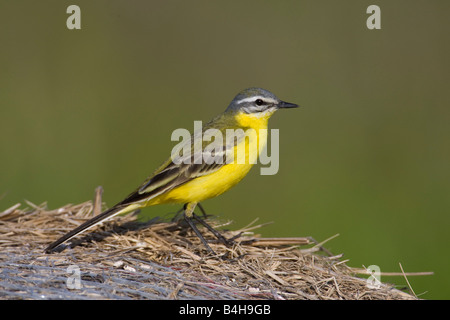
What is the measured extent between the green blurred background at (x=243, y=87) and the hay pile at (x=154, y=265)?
4638mm

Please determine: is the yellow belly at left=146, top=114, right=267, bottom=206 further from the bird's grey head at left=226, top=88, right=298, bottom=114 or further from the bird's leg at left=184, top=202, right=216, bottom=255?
the bird's grey head at left=226, top=88, right=298, bottom=114

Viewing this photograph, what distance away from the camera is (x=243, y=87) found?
42.8 ft

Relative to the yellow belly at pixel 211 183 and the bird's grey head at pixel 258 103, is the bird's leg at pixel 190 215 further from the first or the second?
the bird's grey head at pixel 258 103

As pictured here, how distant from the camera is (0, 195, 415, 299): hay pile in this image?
4738 mm

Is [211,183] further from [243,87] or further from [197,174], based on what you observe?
[243,87]

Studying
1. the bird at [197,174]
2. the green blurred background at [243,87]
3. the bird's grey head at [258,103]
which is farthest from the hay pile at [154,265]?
the green blurred background at [243,87]

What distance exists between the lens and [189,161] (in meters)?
6.68

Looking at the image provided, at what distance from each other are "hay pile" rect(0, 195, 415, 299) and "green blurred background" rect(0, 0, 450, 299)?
4.64 metres

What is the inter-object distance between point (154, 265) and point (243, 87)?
8091 mm

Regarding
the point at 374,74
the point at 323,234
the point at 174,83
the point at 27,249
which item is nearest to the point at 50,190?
the point at 174,83

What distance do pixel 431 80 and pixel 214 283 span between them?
9.32 metres

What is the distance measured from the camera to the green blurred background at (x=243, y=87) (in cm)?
1176

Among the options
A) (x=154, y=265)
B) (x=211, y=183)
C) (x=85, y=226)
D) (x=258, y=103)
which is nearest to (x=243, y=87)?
(x=258, y=103)

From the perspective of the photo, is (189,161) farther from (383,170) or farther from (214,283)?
(383,170)
